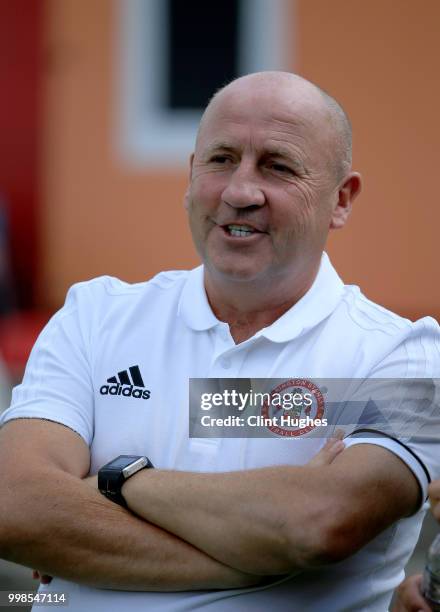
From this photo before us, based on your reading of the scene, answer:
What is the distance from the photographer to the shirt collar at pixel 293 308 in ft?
7.73

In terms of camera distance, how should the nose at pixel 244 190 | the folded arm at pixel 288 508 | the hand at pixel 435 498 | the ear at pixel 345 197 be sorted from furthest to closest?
the ear at pixel 345 197, the nose at pixel 244 190, the folded arm at pixel 288 508, the hand at pixel 435 498

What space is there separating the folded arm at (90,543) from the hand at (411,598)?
12.2 inches

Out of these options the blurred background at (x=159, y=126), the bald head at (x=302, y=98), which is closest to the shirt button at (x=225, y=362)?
the bald head at (x=302, y=98)

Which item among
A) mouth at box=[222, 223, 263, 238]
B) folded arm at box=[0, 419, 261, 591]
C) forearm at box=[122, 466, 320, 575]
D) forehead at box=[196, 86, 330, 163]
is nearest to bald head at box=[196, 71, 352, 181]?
forehead at box=[196, 86, 330, 163]

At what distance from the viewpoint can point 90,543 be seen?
2.07m

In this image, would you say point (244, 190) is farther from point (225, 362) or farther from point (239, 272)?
point (225, 362)

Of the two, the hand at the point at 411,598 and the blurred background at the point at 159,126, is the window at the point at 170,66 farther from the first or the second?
the hand at the point at 411,598

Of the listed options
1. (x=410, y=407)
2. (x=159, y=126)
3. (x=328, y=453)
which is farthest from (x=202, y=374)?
(x=159, y=126)

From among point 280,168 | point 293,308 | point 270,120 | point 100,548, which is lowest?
point 100,548

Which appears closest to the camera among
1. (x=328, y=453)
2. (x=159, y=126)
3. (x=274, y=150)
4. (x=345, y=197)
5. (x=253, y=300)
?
(x=328, y=453)

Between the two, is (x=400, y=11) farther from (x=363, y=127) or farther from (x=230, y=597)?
(x=230, y=597)

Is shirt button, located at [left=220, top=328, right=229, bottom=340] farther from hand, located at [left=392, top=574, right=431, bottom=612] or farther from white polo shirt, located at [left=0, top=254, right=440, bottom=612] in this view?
hand, located at [left=392, top=574, right=431, bottom=612]

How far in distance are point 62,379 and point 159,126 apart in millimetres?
4948

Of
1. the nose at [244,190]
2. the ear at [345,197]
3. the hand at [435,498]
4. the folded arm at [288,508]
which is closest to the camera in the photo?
the hand at [435,498]
